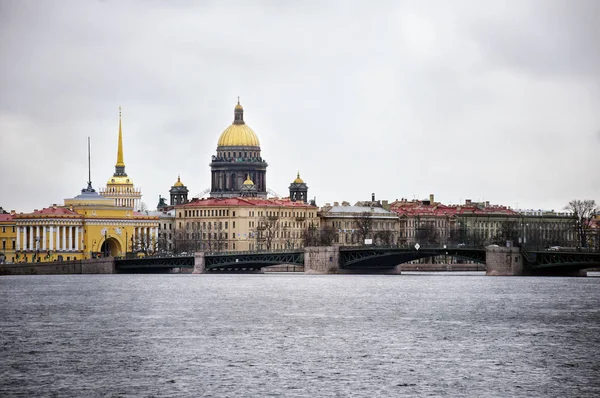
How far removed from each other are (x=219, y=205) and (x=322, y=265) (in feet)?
165

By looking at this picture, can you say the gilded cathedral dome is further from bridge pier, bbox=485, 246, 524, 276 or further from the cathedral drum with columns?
bridge pier, bbox=485, 246, 524, 276

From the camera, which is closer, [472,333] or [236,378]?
[236,378]

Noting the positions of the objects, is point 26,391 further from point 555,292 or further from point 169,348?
point 555,292

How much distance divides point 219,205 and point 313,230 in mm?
9689

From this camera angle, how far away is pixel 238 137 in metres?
168

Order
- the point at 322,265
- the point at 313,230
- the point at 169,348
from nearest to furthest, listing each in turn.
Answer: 1. the point at 169,348
2. the point at 322,265
3. the point at 313,230

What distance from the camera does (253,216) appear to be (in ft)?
493

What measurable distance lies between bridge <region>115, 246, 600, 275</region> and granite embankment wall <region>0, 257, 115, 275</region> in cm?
76

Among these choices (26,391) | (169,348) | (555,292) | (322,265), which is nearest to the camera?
(26,391)

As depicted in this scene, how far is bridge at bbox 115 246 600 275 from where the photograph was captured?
91.5 meters

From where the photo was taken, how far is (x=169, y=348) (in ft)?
144

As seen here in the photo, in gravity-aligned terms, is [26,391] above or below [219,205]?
below

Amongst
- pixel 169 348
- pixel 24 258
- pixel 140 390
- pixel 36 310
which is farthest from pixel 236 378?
pixel 24 258

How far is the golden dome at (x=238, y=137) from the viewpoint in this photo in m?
168
